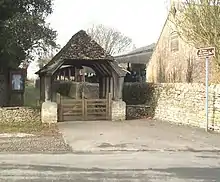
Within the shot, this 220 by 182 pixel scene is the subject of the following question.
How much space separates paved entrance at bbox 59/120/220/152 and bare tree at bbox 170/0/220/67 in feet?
17.5

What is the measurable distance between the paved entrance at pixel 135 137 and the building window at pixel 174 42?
11914 millimetres

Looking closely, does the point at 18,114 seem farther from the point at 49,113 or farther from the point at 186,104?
the point at 186,104

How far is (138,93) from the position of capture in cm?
2792

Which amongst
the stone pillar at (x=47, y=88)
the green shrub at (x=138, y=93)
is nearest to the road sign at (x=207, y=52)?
the green shrub at (x=138, y=93)

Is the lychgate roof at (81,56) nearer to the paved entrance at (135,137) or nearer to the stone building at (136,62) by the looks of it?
the paved entrance at (135,137)

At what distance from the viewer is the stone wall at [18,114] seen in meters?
21.5

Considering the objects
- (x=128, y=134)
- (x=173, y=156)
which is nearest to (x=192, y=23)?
(x=128, y=134)

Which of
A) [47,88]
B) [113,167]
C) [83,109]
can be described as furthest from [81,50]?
[113,167]

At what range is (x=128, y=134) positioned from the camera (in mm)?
17297

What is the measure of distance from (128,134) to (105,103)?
576cm

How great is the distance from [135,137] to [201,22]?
981 centimetres

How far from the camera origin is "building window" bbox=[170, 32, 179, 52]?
3231cm

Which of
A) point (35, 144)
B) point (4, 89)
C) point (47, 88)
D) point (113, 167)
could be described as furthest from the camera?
point (4, 89)

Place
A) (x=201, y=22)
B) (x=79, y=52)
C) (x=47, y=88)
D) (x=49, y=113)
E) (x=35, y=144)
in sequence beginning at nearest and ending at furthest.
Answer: (x=35, y=144) → (x=49, y=113) → (x=47, y=88) → (x=79, y=52) → (x=201, y=22)
